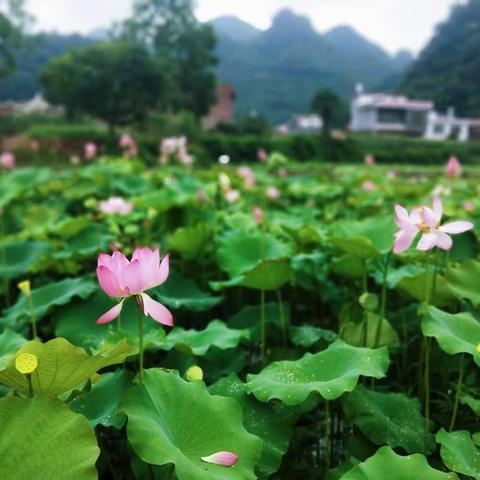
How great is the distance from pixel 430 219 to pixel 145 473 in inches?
23.6

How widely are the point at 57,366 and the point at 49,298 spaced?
0.73m

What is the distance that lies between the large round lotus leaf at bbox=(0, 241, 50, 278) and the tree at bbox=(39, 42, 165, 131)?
70.7ft

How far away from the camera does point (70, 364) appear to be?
2.48 feet

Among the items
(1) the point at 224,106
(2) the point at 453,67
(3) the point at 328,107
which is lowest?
(1) the point at 224,106

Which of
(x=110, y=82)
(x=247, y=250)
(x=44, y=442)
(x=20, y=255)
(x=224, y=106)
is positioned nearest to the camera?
(x=44, y=442)

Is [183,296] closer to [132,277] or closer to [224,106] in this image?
[132,277]

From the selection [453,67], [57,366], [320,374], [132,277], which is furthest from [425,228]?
[453,67]

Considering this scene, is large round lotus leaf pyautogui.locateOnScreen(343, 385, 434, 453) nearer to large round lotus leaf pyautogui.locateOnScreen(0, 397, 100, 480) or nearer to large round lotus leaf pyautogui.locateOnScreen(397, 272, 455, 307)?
large round lotus leaf pyautogui.locateOnScreen(397, 272, 455, 307)

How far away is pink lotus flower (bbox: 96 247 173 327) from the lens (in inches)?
30.6

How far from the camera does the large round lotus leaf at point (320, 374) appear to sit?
85cm

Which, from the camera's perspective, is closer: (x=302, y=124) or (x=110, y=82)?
(x=110, y=82)

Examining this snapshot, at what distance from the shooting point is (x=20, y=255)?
2016mm

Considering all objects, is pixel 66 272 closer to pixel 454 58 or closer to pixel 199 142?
pixel 199 142

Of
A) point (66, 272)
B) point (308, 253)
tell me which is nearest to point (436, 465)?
point (308, 253)
